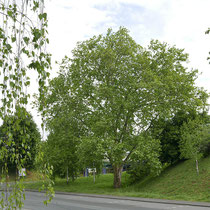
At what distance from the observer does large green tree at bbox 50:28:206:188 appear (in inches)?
1080

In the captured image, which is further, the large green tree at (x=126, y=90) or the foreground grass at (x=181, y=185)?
the large green tree at (x=126, y=90)

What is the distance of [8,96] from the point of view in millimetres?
3814

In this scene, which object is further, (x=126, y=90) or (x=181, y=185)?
(x=126, y=90)

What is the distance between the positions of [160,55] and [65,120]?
11901 mm

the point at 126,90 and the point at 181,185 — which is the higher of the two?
the point at 126,90

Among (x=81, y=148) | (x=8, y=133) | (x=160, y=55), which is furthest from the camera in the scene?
(x=160, y=55)

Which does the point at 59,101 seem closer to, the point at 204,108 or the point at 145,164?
the point at 145,164

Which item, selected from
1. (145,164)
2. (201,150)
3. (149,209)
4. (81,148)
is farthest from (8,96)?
(201,150)

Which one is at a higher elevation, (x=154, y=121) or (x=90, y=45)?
(x=90, y=45)

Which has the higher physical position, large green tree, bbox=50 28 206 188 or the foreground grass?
large green tree, bbox=50 28 206 188

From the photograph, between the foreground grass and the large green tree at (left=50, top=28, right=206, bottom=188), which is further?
the large green tree at (left=50, top=28, right=206, bottom=188)

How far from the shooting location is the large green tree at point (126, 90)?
90.0 ft

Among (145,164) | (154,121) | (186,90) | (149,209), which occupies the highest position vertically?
(186,90)

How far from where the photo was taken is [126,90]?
2864 centimetres
